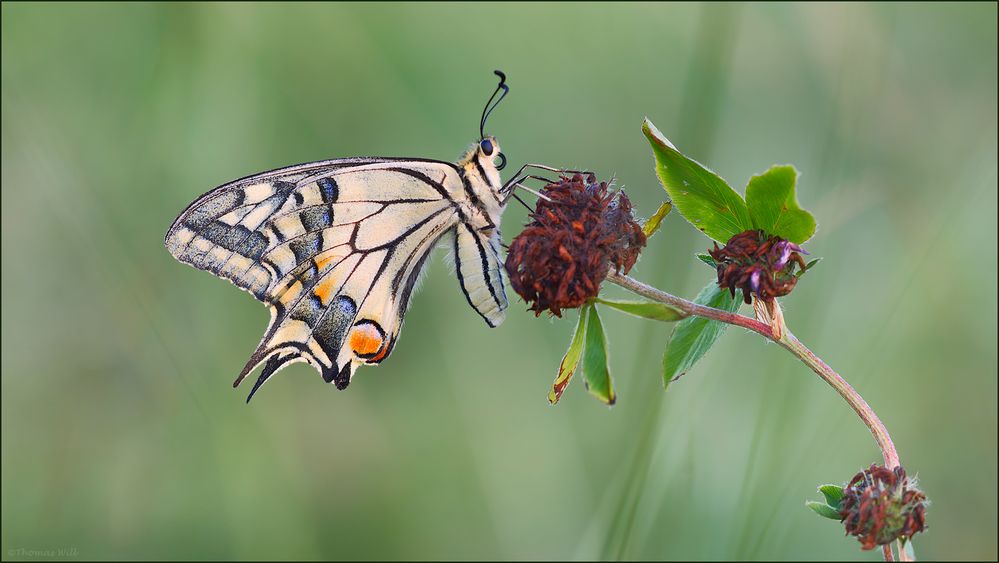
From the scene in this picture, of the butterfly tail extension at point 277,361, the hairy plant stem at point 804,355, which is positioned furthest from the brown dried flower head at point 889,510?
the butterfly tail extension at point 277,361

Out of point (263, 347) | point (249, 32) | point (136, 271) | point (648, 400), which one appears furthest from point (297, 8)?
point (648, 400)

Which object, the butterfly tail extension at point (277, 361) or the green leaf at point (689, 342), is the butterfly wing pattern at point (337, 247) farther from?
the green leaf at point (689, 342)

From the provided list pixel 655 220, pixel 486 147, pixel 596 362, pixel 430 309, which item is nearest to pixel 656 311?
pixel 596 362

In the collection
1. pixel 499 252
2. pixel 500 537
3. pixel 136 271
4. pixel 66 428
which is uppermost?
pixel 499 252

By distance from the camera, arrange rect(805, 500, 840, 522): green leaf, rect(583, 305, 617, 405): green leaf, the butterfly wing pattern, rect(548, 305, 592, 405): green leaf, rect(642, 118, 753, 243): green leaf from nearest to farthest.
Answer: rect(805, 500, 840, 522): green leaf, rect(583, 305, 617, 405): green leaf, rect(642, 118, 753, 243): green leaf, rect(548, 305, 592, 405): green leaf, the butterfly wing pattern

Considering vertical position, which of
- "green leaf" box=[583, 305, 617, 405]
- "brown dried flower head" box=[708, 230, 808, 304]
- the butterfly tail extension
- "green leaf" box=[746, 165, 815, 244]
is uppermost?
"green leaf" box=[746, 165, 815, 244]

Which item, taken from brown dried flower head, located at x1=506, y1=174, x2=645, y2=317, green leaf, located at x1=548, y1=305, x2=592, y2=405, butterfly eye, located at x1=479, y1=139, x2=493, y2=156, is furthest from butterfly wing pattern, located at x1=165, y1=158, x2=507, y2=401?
green leaf, located at x1=548, y1=305, x2=592, y2=405

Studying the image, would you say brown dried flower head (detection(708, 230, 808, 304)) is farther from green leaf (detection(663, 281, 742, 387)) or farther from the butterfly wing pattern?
the butterfly wing pattern

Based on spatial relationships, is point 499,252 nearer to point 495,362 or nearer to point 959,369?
point 495,362
